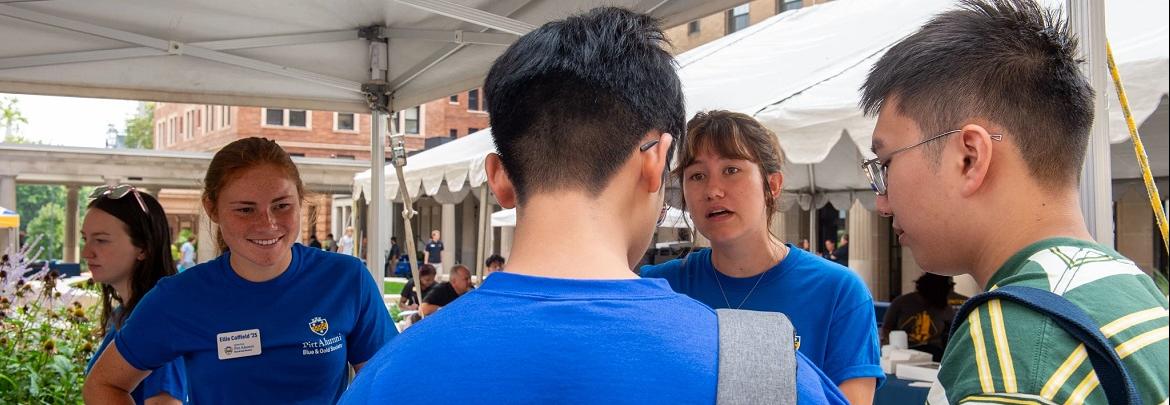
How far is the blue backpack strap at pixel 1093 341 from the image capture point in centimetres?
92

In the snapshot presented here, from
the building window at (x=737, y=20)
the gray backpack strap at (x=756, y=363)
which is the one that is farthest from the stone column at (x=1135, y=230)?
the gray backpack strap at (x=756, y=363)

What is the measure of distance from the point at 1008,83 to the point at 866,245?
21318 millimetres

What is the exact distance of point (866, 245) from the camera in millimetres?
21578

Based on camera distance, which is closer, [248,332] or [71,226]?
[248,332]

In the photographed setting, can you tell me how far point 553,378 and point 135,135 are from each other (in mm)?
86530

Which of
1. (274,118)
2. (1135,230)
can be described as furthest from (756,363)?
(274,118)

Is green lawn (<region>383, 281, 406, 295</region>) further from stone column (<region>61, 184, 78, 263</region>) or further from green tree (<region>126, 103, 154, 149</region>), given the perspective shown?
green tree (<region>126, 103, 154, 149</region>)

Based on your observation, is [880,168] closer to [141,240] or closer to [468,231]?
[141,240]

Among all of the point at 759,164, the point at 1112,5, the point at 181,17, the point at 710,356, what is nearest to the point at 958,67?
the point at 710,356

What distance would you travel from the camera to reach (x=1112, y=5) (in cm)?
551

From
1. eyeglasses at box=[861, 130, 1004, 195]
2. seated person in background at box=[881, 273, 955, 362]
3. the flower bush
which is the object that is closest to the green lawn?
seated person in background at box=[881, 273, 955, 362]

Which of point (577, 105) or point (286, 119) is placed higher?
point (286, 119)

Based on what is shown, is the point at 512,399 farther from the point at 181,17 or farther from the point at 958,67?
the point at 181,17

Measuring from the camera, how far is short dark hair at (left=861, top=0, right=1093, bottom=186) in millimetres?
1203
